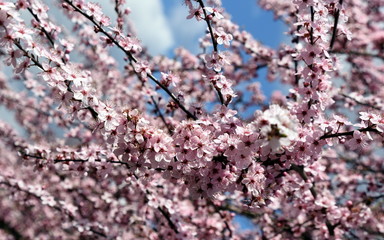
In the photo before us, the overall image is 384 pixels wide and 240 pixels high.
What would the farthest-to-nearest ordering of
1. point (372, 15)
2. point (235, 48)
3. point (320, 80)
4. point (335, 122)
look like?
point (372, 15)
point (235, 48)
point (320, 80)
point (335, 122)

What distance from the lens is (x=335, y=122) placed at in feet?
11.4

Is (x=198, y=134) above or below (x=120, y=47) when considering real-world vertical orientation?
below

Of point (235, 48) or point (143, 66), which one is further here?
point (235, 48)

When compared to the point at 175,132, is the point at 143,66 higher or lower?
higher

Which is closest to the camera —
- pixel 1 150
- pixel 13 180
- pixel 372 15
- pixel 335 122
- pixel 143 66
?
pixel 335 122

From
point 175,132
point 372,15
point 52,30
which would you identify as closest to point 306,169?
point 175,132

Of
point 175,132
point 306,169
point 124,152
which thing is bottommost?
point 124,152

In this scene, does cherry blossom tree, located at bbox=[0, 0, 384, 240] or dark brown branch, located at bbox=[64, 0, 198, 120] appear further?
dark brown branch, located at bbox=[64, 0, 198, 120]

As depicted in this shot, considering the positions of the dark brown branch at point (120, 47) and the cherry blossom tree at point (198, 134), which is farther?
the dark brown branch at point (120, 47)

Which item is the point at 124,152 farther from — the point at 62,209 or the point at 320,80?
the point at 62,209

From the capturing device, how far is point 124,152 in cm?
335

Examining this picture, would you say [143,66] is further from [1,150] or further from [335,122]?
[1,150]

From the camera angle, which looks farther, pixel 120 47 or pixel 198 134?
pixel 120 47

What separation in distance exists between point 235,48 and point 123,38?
21.7 ft
